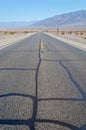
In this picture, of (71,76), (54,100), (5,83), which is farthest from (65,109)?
(71,76)

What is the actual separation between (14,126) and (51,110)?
1113 mm

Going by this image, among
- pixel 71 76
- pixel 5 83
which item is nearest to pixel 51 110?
pixel 5 83

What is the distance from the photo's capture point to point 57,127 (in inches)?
183

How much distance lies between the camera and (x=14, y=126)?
4699mm

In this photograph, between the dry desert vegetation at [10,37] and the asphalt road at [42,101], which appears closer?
the asphalt road at [42,101]

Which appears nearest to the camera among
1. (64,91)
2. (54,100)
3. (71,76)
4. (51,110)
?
(51,110)

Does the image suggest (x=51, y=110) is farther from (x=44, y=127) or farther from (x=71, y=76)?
(x=71, y=76)

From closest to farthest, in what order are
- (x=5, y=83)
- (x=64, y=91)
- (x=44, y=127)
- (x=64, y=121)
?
(x=44, y=127)
(x=64, y=121)
(x=64, y=91)
(x=5, y=83)

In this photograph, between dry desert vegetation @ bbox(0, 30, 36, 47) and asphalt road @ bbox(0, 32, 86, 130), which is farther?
dry desert vegetation @ bbox(0, 30, 36, 47)

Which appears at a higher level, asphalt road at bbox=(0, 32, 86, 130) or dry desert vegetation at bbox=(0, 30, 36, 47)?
asphalt road at bbox=(0, 32, 86, 130)

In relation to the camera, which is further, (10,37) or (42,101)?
(10,37)

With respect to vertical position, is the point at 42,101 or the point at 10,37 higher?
the point at 42,101

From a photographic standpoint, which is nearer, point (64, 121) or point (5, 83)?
point (64, 121)

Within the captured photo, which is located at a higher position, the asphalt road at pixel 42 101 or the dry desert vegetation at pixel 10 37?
the asphalt road at pixel 42 101
